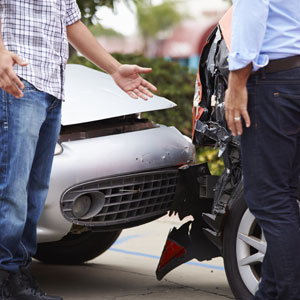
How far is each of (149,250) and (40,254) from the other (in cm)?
101

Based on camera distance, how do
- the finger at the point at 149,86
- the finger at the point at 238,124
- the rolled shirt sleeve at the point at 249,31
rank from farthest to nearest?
the finger at the point at 149,86 < the finger at the point at 238,124 < the rolled shirt sleeve at the point at 249,31

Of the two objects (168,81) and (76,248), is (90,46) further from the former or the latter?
(168,81)

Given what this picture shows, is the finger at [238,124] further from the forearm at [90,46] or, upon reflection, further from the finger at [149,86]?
the forearm at [90,46]

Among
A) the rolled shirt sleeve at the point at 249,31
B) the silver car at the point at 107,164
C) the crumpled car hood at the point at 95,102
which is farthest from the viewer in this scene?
the crumpled car hood at the point at 95,102

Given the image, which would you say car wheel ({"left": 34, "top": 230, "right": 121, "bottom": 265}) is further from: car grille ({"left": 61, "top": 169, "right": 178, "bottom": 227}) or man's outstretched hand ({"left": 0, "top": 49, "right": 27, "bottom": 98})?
man's outstretched hand ({"left": 0, "top": 49, "right": 27, "bottom": 98})

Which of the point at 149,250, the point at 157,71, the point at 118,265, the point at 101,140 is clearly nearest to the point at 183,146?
the point at 101,140

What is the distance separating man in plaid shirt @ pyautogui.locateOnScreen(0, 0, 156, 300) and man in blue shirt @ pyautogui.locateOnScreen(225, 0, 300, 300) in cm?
→ 93

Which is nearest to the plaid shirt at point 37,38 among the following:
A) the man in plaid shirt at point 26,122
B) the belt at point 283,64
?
the man in plaid shirt at point 26,122

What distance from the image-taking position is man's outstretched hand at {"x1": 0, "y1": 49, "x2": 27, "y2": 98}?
3.05m

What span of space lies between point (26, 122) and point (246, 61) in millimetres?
1104

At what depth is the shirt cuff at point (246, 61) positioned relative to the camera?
263cm

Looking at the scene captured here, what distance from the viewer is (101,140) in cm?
400

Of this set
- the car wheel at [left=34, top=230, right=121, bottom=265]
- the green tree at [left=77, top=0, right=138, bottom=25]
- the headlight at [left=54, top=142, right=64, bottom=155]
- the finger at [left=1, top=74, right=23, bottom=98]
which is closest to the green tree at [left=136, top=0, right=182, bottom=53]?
the green tree at [left=77, top=0, right=138, bottom=25]

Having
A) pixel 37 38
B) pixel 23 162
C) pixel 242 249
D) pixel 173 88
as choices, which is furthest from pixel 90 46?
pixel 173 88
